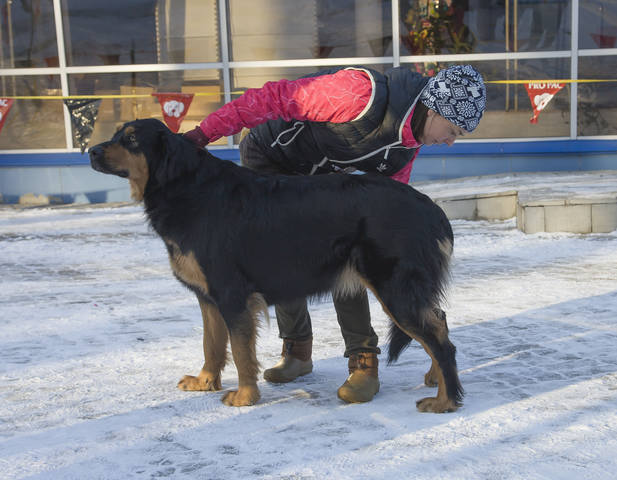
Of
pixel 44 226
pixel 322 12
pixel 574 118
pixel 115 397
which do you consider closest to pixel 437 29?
pixel 322 12

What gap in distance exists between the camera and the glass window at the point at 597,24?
10.1 metres

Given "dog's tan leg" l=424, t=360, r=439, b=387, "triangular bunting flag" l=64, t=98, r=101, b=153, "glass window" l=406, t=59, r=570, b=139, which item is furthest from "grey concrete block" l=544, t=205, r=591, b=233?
"triangular bunting flag" l=64, t=98, r=101, b=153

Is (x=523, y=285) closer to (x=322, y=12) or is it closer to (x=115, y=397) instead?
(x=115, y=397)

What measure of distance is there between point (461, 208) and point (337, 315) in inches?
186

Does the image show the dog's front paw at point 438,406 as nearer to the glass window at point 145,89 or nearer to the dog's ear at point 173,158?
the dog's ear at point 173,158

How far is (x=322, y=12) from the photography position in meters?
10.6

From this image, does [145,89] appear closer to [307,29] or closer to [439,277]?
[307,29]

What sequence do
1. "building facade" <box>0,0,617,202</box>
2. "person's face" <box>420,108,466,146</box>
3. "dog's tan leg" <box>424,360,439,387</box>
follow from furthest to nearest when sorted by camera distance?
"building facade" <box>0,0,617,202</box> < "dog's tan leg" <box>424,360,439,387</box> < "person's face" <box>420,108,466,146</box>

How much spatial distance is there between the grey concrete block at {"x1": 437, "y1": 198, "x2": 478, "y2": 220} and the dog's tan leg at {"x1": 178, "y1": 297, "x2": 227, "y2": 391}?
4.92 m

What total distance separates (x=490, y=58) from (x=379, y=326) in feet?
22.9

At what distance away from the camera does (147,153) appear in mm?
3131

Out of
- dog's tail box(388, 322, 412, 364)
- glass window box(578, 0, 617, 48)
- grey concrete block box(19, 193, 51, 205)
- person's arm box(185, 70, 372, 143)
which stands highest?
glass window box(578, 0, 617, 48)

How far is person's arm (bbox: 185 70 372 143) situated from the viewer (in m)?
3.11

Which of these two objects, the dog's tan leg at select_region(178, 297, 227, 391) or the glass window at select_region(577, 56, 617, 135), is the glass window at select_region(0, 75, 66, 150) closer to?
the glass window at select_region(577, 56, 617, 135)
